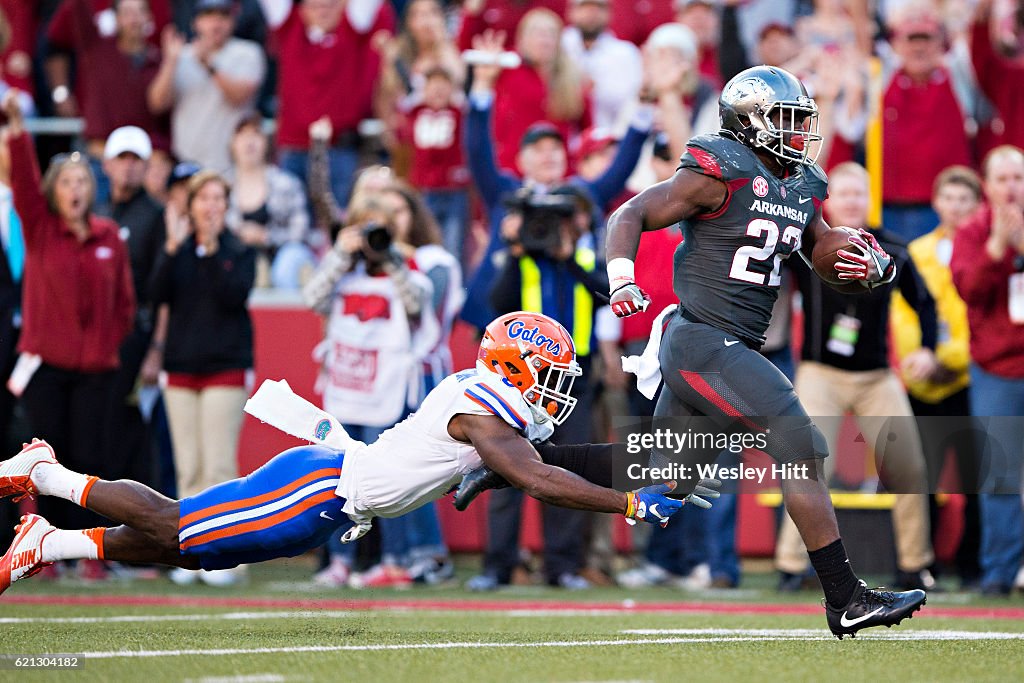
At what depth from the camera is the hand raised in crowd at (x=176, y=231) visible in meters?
8.45

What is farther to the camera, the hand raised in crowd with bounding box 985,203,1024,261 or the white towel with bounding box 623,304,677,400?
the hand raised in crowd with bounding box 985,203,1024,261

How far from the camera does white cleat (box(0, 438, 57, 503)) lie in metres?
5.43

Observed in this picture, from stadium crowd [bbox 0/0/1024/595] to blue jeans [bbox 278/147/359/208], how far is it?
2 centimetres

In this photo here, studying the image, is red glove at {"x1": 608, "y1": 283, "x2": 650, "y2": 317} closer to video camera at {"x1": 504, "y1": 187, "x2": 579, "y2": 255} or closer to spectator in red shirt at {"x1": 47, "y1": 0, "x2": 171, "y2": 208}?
video camera at {"x1": 504, "y1": 187, "x2": 579, "y2": 255}

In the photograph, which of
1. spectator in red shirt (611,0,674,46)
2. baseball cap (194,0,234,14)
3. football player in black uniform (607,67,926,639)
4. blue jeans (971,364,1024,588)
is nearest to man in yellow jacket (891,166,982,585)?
blue jeans (971,364,1024,588)

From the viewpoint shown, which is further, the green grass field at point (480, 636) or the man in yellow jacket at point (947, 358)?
the man in yellow jacket at point (947, 358)

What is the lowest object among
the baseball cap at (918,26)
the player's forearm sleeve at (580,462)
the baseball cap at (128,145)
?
the player's forearm sleeve at (580,462)

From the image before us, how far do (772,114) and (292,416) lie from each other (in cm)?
205

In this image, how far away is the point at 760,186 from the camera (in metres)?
5.41

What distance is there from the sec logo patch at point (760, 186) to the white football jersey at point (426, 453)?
1.13 meters

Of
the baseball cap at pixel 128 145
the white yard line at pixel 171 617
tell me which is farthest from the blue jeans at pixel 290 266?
the white yard line at pixel 171 617

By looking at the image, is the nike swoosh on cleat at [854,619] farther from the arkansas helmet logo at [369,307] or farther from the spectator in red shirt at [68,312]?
the spectator in red shirt at [68,312]

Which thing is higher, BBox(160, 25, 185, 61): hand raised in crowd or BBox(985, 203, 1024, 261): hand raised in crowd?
BBox(160, 25, 185, 61): hand raised in crowd

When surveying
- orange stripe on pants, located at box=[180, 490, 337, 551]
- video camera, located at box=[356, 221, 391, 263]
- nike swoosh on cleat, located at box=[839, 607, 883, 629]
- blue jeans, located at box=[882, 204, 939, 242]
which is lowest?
nike swoosh on cleat, located at box=[839, 607, 883, 629]
